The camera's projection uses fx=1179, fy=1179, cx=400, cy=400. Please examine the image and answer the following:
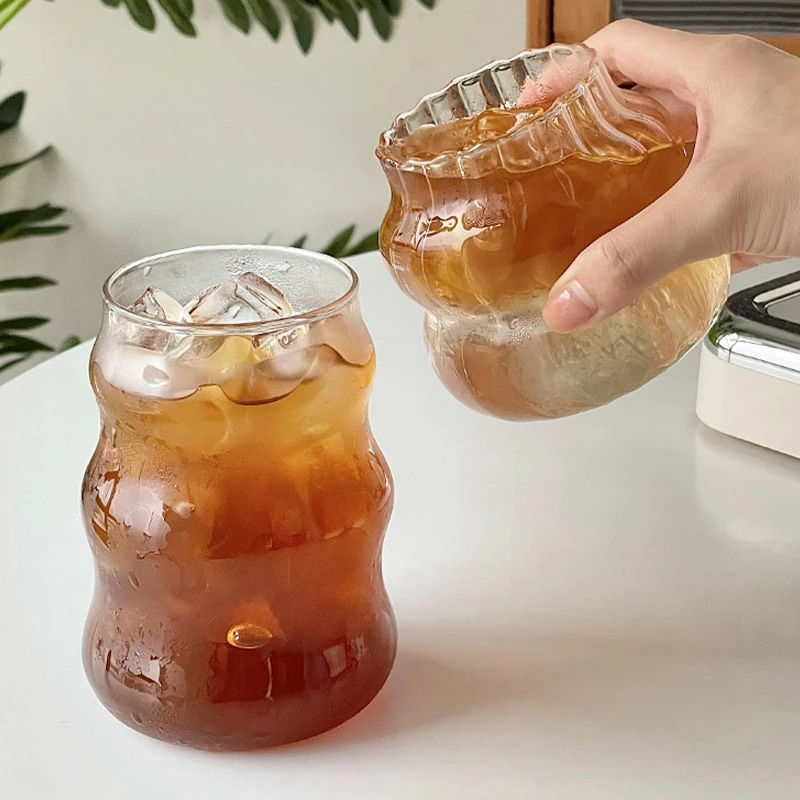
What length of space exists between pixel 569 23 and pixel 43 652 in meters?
1.49

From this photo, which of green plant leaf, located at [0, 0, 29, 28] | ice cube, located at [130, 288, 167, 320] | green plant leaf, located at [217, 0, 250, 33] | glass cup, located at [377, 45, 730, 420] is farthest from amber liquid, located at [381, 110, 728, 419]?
green plant leaf, located at [217, 0, 250, 33]

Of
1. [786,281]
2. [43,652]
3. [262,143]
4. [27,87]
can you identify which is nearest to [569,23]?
[262,143]

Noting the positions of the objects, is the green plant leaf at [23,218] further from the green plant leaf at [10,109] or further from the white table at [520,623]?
the white table at [520,623]

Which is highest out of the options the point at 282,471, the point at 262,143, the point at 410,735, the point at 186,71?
the point at 282,471

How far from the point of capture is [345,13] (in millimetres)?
1730

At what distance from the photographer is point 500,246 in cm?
48

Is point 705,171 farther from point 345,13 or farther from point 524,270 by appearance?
point 345,13

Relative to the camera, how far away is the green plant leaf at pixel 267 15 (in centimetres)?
170

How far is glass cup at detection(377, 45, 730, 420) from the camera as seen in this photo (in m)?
0.48

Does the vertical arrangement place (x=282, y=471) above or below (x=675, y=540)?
above

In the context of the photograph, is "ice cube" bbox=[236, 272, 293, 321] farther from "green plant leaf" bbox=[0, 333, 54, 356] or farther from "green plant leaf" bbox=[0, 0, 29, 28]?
"green plant leaf" bbox=[0, 333, 54, 356]

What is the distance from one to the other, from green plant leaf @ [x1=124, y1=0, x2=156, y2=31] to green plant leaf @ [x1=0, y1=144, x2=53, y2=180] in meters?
0.24

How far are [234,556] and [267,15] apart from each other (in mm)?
1401

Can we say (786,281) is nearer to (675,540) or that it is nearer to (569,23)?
→ (675,540)
